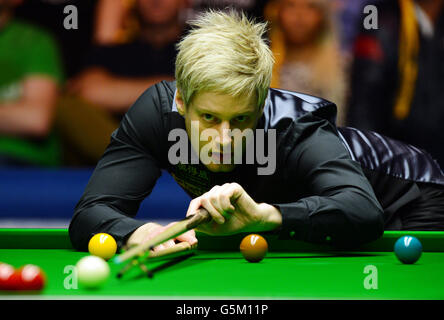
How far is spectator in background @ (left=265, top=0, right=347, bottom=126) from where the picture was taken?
314 inches

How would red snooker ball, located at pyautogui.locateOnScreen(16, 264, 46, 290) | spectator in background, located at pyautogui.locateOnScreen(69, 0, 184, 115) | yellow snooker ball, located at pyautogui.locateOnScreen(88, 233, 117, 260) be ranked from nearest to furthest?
1. red snooker ball, located at pyautogui.locateOnScreen(16, 264, 46, 290)
2. yellow snooker ball, located at pyautogui.locateOnScreen(88, 233, 117, 260)
3. spectator in background, located at pyautogui.locateOnScreen(69, 0, 184, 115)

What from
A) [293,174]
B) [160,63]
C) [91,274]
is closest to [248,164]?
[293,174]

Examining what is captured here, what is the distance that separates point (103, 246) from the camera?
270cm

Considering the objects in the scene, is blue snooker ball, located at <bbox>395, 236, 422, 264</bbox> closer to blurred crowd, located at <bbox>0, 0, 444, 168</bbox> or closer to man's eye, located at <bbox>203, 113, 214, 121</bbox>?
man's eye, located at <bbox>203, 113, 214, 121</bbox>

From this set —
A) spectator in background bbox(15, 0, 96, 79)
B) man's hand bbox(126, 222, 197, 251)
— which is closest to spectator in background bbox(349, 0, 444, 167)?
spectator in background bbox(15, 0, 96, 79)

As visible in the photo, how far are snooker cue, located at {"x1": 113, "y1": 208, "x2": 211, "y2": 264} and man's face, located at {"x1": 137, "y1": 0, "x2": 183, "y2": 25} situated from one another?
5895 millimetres

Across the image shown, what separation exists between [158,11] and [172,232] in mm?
6219

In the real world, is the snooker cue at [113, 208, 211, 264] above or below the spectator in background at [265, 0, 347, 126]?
below

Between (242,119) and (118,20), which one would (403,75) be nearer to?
(118,20)

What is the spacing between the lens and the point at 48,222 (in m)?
7.35

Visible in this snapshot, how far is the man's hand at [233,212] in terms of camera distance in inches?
101

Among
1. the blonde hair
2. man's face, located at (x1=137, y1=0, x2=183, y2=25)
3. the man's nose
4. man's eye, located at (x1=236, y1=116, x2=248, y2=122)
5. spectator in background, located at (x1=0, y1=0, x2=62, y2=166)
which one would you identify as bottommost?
spectator in background, located at (x1=0, y1=0, x2=62, y2=166)

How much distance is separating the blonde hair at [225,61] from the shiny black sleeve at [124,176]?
0.34m
